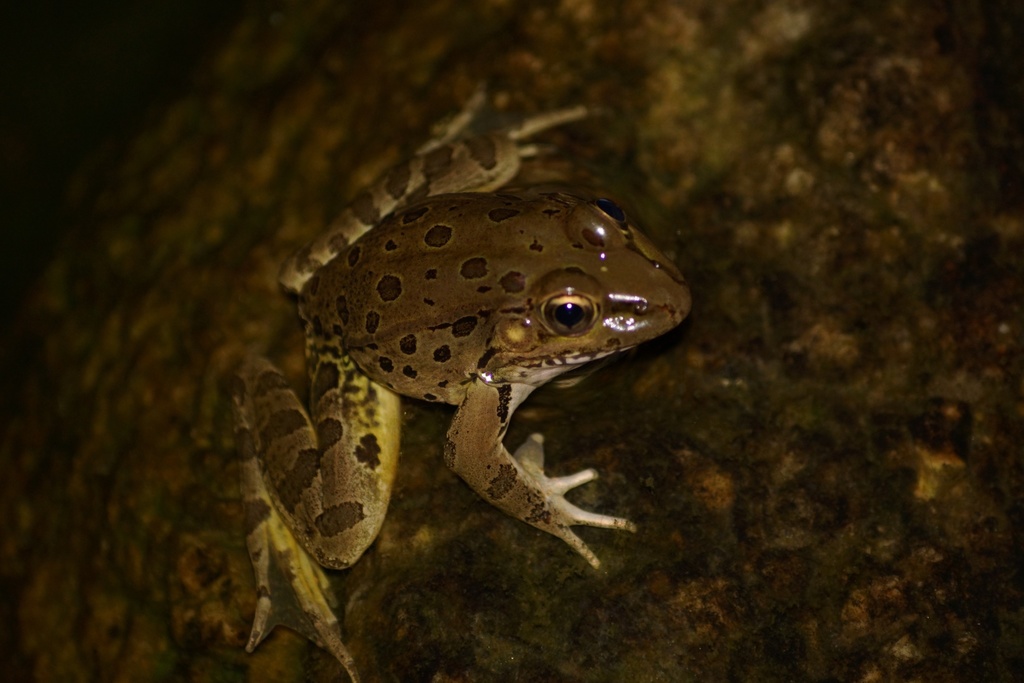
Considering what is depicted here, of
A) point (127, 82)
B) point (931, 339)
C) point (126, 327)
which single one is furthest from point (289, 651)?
point (127, 82)

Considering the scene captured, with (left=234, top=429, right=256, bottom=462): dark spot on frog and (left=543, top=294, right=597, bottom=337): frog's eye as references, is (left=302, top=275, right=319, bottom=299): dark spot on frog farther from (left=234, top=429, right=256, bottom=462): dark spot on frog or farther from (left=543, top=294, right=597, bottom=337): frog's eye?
(left=543, top=294, right=597, bottom=337): frog's eye

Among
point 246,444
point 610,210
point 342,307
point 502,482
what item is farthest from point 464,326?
point 246,444

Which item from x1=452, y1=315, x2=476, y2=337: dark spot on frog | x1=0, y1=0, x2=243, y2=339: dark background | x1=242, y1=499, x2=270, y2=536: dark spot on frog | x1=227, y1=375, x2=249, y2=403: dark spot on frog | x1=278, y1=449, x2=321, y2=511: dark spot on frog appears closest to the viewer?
x1=452, y1=315, x2=476, y2=337: dark spot on frog

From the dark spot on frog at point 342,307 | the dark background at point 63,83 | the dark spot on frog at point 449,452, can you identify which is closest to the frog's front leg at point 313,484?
the dark spot on frog at point 342,307

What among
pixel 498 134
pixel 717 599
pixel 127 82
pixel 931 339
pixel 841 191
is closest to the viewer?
pixel 717 599

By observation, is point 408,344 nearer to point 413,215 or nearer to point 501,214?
point 413,215

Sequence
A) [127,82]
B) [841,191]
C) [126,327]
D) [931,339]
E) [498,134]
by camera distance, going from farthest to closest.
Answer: [127,82], [126,327], [498,134], [841,191], [931,339]

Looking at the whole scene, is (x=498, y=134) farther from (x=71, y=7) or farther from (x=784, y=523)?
(x=71, y=7)

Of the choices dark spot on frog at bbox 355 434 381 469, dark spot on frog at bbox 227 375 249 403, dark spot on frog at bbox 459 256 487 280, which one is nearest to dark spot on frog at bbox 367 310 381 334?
dark spot on frog at bbox 459 256 487 280
